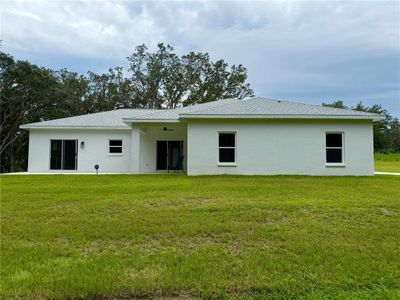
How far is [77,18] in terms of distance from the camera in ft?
49.2

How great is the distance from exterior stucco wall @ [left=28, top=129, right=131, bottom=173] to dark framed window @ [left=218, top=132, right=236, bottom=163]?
577cm

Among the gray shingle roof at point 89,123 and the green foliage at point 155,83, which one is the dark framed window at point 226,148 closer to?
the gray shingle roof at point 89,123

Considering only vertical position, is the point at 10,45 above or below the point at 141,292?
above

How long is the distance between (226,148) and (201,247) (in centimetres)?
1083

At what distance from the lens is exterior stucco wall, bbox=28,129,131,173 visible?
62.0 feet

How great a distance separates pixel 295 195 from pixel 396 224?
318cm

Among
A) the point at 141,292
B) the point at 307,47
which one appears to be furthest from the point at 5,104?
the point at 141,292

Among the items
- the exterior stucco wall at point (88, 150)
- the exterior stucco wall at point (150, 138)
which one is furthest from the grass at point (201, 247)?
the exterior stucco wall at point (88, 150)

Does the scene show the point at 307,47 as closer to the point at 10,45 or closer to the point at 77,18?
the point at 77,18

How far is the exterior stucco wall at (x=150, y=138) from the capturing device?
17.6 meters

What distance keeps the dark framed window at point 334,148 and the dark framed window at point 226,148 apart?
433 cm

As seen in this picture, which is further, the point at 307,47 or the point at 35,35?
the point at 307,47

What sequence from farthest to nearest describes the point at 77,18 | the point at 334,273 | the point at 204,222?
the point at 77,18
the point at 204,222
the point at 334,273

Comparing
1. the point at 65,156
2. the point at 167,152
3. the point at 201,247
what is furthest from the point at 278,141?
the point at 65,156
